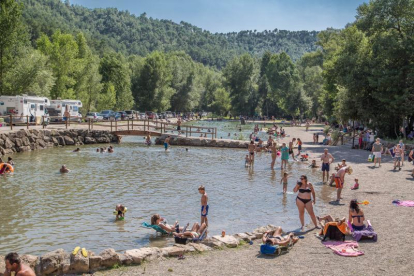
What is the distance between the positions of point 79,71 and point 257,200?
54.0 m

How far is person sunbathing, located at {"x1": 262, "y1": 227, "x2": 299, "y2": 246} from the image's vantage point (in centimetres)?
1102

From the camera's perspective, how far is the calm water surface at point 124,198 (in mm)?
13766

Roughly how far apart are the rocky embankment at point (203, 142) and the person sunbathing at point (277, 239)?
31.5 metres

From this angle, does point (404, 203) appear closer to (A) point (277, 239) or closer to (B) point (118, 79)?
(A) point (277, 239)

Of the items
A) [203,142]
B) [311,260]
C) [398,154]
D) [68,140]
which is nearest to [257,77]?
[203,142]

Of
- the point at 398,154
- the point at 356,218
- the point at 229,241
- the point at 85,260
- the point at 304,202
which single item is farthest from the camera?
the point at 398,154

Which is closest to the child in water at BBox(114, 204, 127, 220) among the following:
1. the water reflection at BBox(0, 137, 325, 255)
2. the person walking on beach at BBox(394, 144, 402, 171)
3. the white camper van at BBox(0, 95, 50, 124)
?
the water reflection at BBox(0, 137, 325, 255)

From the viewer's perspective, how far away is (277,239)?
11242mm

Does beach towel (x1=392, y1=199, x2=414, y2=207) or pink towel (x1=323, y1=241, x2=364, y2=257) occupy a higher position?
beach towel (x1=392, y1=199, x2=414, y2=207)

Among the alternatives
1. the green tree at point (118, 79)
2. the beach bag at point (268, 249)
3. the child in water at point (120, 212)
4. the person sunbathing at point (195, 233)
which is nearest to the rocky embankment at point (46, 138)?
the child in water at point (120, 212)

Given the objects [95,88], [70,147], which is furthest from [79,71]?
[70,147]

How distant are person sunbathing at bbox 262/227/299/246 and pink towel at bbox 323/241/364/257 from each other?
3.35 feet

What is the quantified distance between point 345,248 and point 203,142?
34.3 meters

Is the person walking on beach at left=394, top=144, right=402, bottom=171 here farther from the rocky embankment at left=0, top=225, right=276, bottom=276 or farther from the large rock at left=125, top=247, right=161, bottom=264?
the large rock at left=125, top=247, right=161, bottom=264
